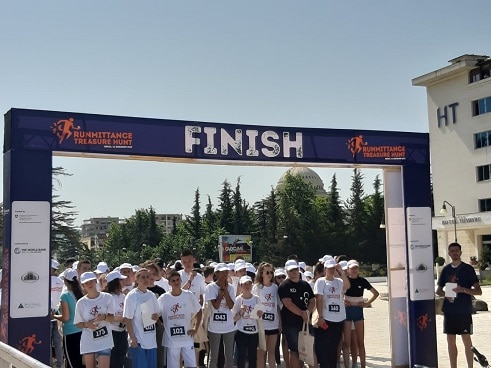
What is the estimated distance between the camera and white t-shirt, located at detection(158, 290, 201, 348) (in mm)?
7902

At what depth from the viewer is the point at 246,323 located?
9.30 meters

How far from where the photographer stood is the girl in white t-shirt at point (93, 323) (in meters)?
7.64

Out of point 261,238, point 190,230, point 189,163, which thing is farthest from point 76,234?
point 189,163

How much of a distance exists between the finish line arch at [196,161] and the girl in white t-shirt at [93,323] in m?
1.01

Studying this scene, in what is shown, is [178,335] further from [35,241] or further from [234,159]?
[234,159]

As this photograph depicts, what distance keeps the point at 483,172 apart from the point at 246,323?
4850cm

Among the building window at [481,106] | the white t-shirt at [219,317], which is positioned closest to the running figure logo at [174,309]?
the white t-shirt at [219,317]

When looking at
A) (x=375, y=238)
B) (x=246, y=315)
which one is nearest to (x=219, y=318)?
(x=246, y=315)

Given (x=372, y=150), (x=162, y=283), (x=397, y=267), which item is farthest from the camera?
(x=397, y=267)

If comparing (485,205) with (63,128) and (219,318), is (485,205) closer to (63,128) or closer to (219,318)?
(219,318)

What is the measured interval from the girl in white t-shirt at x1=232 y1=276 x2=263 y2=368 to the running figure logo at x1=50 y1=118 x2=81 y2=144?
10.1ft

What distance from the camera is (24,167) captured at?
8.59 metres

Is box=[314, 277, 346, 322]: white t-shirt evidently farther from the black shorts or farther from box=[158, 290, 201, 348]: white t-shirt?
box=[158, 290, 201, 348]: white t-shirt

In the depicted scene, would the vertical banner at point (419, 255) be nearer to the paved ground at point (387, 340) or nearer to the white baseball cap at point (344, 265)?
the white baseball cap at point (344, 265)
